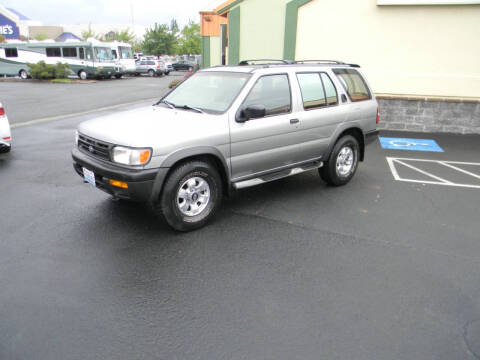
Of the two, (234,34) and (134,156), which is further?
(234,34)

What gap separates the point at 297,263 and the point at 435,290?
126 cm

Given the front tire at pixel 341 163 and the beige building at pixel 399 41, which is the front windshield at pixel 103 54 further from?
the front tire at pixel 341 163

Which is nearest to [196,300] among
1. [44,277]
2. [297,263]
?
[297,263]

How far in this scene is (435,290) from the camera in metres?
3.46

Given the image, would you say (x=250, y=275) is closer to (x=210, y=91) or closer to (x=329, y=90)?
(x=210, y=91)

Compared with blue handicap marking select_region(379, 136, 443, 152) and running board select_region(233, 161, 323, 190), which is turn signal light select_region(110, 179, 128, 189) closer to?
running board select_region(233, 161, 323, 190)

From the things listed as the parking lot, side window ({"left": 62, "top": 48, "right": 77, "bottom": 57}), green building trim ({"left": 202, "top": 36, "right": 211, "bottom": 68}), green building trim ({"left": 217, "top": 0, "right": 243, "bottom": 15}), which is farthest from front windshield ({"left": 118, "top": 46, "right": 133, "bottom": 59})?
the parking lot

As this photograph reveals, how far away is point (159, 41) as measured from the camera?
65.0 m

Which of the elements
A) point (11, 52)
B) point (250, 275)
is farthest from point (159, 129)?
point (11, 52)

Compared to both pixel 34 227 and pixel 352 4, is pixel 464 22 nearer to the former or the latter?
pixel 352 4

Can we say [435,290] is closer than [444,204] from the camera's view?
Yes

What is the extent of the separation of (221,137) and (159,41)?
66.1 m

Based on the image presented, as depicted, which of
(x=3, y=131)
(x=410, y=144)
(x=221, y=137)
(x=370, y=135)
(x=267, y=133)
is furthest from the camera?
(x=410, y=144)

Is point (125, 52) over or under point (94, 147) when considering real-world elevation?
over
